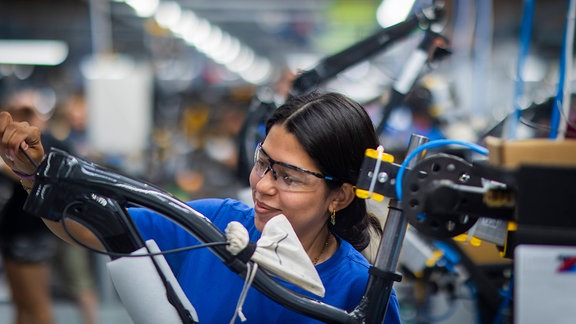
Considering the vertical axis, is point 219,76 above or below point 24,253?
above

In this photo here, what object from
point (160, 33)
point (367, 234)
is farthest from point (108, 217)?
Result: point (160, 33)

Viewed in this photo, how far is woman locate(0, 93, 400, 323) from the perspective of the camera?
2035mm

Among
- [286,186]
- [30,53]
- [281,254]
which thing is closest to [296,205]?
[286,186]

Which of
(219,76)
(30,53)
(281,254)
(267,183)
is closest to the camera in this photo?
(281,254)

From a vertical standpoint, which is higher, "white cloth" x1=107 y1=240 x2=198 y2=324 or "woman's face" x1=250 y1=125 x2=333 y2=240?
"woman's face" x1=250 y1=125 x2=333 y2=240

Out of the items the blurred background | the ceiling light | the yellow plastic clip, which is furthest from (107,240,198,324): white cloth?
the ceiling light

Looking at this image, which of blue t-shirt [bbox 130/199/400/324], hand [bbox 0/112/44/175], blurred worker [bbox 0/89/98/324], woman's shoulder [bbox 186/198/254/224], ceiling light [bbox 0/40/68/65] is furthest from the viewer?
ceiling light [bbox 0/40/68/65]

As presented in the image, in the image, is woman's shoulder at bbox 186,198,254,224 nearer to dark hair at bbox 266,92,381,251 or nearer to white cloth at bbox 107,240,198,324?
dark hair at bbox 266,92,381,251

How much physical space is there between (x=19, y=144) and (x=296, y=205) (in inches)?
25.7

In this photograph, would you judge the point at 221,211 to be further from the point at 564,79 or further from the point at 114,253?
the point at 564,79

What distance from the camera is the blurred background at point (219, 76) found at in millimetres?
5191

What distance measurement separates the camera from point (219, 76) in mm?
27094

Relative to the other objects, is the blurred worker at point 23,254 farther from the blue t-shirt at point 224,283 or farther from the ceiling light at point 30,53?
the ceiling light at point 30,53

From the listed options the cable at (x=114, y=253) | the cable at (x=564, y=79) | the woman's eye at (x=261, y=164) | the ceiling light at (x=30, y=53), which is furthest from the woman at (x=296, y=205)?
the ceiling light at (x=30, y=53)
